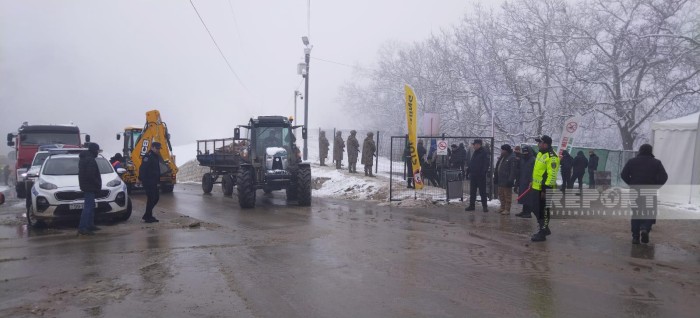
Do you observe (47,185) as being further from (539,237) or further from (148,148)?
(539,237)

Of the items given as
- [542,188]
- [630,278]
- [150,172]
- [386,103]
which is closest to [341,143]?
[150,172]

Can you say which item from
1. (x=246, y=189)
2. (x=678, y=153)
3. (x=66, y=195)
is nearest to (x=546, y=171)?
(x=246, y=189)

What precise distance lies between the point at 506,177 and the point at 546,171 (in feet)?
12.6

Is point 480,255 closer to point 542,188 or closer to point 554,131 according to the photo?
point 542,188

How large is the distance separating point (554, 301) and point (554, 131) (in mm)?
21813

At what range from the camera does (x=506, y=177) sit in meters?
13.3

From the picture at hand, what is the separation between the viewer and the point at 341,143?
24953 mm

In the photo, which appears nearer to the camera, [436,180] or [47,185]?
[47,185]

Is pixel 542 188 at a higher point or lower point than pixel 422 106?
lower

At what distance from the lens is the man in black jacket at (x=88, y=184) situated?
388 inches

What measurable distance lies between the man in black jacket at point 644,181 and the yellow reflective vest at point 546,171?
1.22 meters

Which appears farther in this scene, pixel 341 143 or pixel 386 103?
pixel 386 103

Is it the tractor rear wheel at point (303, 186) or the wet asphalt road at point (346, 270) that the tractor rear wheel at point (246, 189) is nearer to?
the tractor rear wheel at point (303, 186)

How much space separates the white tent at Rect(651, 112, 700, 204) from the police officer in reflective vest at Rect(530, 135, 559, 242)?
8.79 meters
